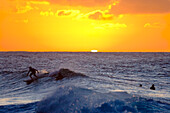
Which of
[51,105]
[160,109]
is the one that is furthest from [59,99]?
[160,109]

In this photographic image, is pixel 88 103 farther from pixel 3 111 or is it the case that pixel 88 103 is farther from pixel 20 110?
pixel 3 111

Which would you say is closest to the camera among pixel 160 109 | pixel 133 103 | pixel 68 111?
pixel 68 111

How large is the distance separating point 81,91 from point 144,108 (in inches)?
153

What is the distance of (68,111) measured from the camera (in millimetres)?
8859

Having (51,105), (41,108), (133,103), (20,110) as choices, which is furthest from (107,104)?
(20,110)

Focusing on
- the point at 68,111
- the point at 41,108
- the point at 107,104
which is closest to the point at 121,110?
the point at 107,104

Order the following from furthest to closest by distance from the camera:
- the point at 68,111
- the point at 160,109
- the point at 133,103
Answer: the point at 160,109
the point at 133,103
the point at 68,111

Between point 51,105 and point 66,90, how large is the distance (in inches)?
55.4

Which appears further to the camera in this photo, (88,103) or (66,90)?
(66,90)

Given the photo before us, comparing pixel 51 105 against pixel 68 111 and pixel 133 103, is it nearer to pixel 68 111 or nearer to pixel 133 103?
pixel 68 111

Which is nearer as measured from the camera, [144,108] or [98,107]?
[98,107]

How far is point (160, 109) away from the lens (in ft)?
34.7

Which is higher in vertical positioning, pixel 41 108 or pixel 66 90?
pixel 66 90

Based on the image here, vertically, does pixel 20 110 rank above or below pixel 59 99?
below
